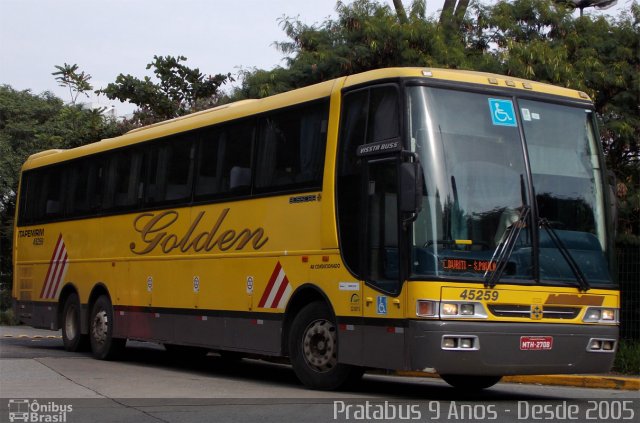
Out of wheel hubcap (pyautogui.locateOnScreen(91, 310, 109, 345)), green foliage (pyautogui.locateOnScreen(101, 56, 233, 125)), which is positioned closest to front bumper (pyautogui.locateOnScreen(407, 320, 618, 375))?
wheel hubcap (pyautogui.locateOnScreen(91, 310, 109, 345))

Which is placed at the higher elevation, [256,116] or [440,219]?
[256,116]

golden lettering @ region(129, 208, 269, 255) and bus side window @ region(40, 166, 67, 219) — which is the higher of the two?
bus side window @ region(40, 166, 67, 219)

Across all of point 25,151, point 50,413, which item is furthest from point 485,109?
point 25,151

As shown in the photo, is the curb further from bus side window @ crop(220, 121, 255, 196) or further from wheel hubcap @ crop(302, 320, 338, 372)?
bus side window @ crop(220, 121, 255, 196)

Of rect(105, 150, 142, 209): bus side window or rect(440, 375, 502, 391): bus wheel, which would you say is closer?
rect(440, 375, 502, 391): bus wheel

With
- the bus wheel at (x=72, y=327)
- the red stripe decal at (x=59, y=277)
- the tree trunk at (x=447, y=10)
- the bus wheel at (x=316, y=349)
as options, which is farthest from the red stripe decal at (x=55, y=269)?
the tree trunk at (x=447, y=10)

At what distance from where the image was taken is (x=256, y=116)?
13680 millimetres

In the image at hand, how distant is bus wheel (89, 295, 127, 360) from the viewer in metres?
17.3

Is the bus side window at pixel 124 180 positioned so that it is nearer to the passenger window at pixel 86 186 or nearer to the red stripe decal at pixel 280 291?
the passenger window at pixel 86 186

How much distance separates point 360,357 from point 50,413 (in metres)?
3.38

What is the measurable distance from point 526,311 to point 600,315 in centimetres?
111

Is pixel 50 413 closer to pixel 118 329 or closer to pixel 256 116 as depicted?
pixel 256 116

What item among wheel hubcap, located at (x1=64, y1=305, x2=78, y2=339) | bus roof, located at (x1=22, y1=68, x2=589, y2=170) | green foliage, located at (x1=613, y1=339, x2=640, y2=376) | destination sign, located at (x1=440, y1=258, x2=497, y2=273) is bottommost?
green foliage, located at (x1=613, y1=339, x2=640, y2=376)

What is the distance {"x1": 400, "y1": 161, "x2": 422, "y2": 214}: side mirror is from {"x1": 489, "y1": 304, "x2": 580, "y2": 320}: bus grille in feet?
4.44
